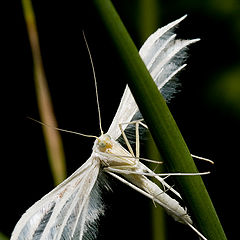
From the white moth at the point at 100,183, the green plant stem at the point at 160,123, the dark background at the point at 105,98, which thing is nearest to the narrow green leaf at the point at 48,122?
the dark background at the point at 105,98

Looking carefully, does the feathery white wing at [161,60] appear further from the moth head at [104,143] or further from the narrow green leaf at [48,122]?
the narrow green leaf at [48,122]

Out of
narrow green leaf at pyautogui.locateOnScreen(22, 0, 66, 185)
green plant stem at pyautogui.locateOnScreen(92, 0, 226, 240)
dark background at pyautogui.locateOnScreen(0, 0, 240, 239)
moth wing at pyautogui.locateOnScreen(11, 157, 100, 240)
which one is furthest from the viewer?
dark background at pyautogui.locateOnScreen(0, 0, 240, 239)

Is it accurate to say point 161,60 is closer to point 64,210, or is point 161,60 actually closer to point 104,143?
point 104,143

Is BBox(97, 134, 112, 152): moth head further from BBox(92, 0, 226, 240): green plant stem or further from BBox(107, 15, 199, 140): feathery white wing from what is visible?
BBox(92, 0, 226, 240): green plant stem

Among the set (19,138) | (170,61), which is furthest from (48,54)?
(170,61)

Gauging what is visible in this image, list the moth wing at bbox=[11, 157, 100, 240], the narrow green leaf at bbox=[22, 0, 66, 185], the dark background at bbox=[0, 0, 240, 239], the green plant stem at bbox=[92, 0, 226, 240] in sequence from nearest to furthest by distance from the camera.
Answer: the green plant stem at bbox=[92, 0, 226, 240], the moth wing at bbox=[11, 157, 100, 240], the narrow green leaf at bbox=[22, 0, 66, 185], the dark background at bbox=[0, 0, 240, 239]

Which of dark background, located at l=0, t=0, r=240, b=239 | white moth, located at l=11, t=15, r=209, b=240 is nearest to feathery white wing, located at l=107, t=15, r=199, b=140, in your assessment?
white moth, located at l=11, t=15, r=209, b=240

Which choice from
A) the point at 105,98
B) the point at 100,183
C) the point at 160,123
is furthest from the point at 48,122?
the point at 160,123
